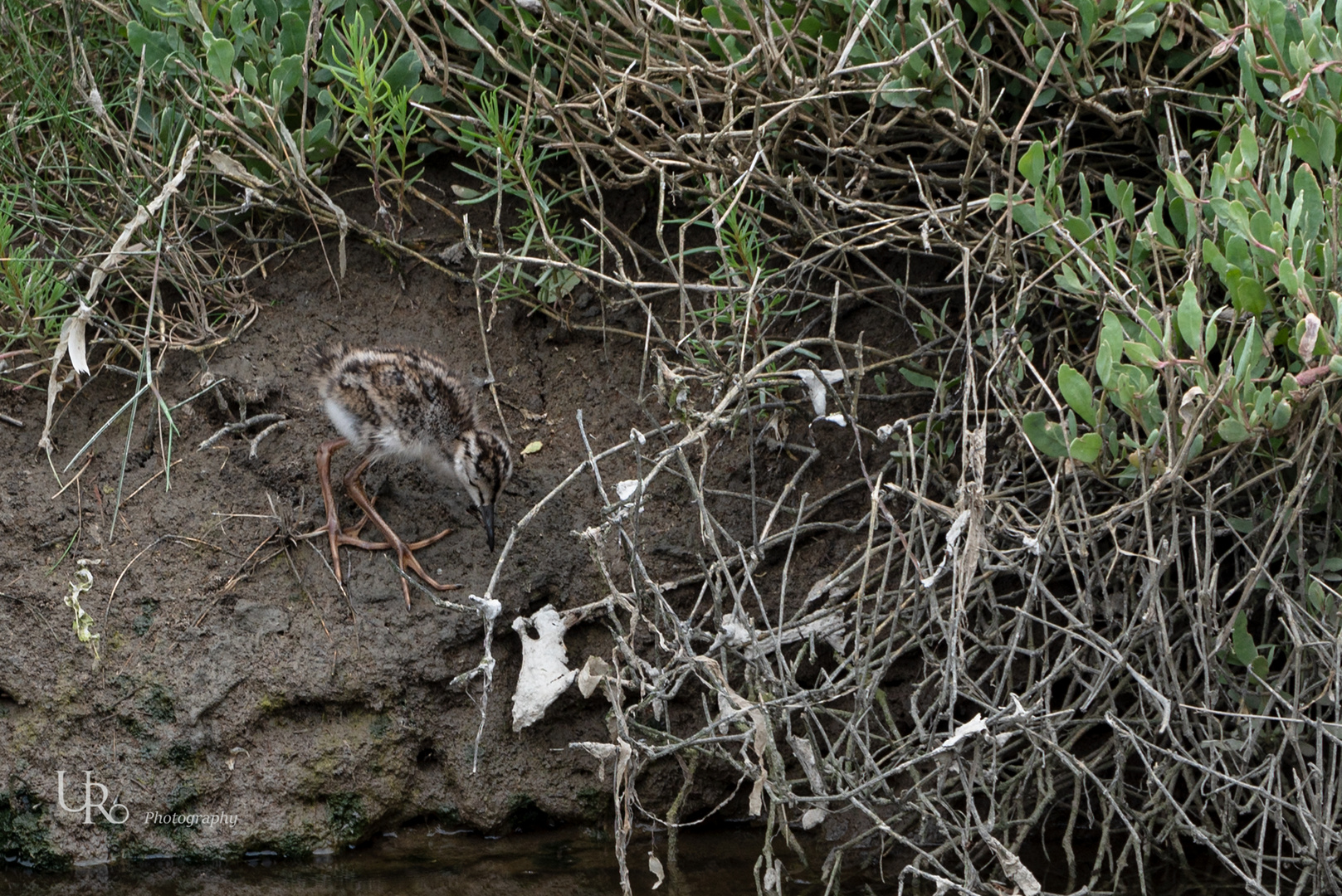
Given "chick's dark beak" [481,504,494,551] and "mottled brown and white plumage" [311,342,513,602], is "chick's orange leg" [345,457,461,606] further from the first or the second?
"chick's dark beak" [481,504,494,551]

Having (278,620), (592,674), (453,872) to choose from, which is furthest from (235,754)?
(592,674)

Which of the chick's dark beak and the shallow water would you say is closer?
the shallow water

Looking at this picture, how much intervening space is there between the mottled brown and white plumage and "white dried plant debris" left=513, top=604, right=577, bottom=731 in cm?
36

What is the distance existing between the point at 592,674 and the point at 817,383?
1.23 metres

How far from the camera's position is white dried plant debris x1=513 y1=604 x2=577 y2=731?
4.89 metres

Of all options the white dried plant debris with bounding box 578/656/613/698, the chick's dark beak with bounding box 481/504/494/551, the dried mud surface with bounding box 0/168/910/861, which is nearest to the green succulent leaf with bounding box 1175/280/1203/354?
the dried mud surface with bounding box 0/168/910/861

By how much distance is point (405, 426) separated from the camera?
16.8 ft

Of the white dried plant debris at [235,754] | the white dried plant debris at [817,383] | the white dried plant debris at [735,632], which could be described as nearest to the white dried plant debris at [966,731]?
the white dried plant debris at [735,632]

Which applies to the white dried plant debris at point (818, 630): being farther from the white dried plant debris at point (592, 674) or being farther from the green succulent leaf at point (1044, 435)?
the green succulent leaf at point (1044, 435)

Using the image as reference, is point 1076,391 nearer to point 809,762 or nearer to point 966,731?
point 966,731

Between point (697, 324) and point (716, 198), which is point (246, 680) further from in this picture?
point (716, 198)

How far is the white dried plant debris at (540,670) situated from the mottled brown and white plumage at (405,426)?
0.36 metres

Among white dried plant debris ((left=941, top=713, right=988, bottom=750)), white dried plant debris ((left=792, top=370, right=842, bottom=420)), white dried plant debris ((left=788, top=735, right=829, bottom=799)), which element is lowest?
white dried plant debris ((left=788, top=735, right=829, bottom=799))

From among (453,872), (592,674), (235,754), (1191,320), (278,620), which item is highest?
(1191,320)
